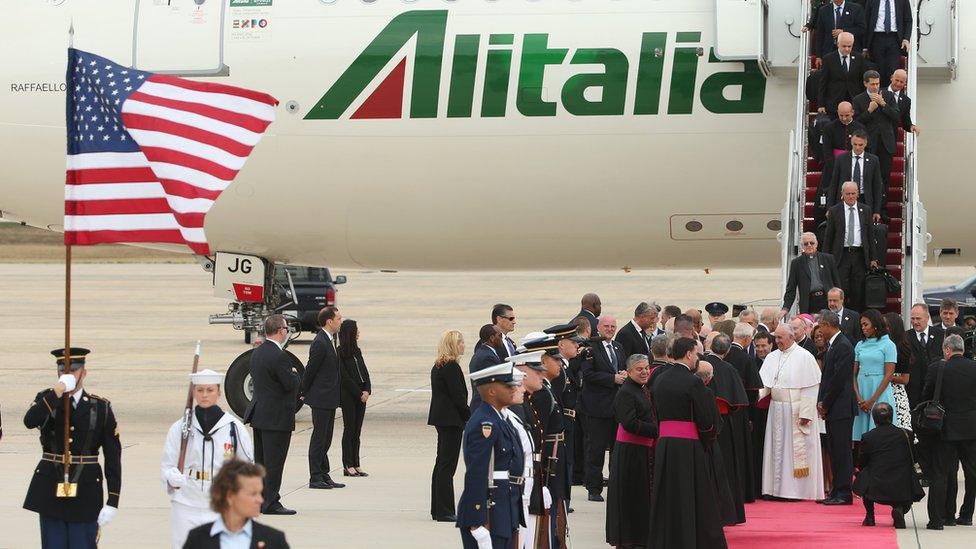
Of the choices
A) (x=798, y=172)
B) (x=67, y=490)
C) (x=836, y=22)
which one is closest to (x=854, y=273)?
(x=798, y=172)

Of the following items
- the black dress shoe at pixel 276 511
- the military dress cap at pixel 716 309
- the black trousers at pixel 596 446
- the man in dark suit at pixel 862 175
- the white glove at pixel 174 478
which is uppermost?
the man in dark suit at pixel 862 175

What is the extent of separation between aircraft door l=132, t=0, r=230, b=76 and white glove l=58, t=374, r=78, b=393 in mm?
8603

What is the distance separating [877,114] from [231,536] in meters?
11.1

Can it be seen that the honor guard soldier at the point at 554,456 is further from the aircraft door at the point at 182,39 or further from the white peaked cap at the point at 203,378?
the aircraft door at the point at 182,39

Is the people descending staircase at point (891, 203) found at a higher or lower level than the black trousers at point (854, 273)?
higher

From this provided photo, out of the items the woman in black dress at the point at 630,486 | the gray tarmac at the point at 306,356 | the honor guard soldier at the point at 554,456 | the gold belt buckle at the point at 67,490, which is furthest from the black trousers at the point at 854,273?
the gold belt buckle at the point at 67,490

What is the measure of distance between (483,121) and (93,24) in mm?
4806

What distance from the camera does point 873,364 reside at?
46.1 feet

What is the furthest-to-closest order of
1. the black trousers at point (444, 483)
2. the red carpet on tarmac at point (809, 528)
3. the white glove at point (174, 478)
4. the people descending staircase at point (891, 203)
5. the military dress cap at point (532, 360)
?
the people descending staircase at point (891, 203), the black trousers at point (444, 483), the red carpet on tarmac at point (809, 528), the military dress cap at point (532, 360), the white glove at point (174, 478)

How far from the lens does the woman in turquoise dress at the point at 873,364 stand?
549 inches

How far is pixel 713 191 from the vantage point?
57.9 feet

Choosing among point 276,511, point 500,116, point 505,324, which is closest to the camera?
point 276,511

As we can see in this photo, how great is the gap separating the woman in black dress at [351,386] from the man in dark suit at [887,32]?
6.44m

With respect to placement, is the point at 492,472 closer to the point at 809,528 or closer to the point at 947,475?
the point at 809,528
